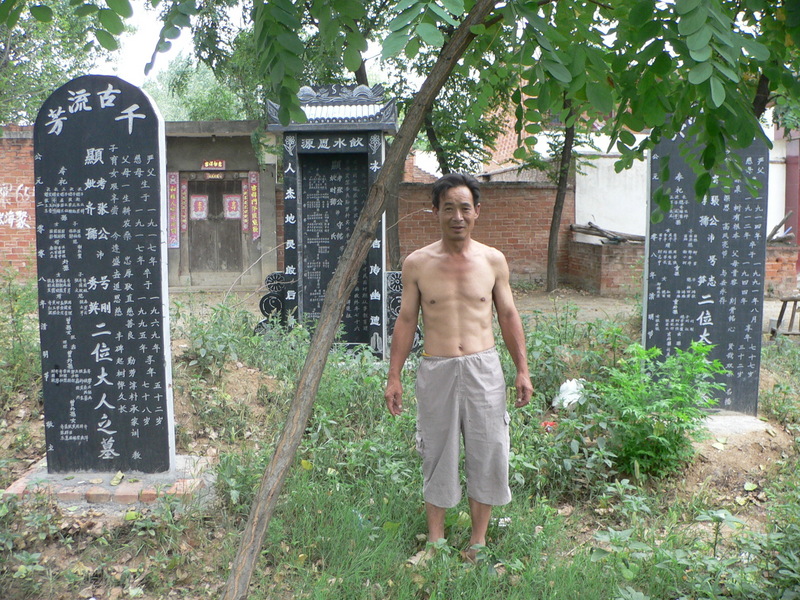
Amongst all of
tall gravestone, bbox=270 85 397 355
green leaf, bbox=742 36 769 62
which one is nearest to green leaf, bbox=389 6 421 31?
green leaf, bbox=742 36 769 62

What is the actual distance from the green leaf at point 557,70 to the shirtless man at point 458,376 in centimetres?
143

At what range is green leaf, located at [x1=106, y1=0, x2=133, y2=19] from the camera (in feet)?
7.34

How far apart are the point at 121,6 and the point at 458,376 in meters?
2.08

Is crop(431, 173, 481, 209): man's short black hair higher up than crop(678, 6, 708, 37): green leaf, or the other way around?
crop(678, 6, 708, 37): green leaf

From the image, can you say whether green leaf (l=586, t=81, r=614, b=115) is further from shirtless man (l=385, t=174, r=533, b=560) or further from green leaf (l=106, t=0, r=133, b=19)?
green leaf (l=106, t=0, r=133, b=19)

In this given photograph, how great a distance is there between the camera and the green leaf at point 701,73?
6.08 feet

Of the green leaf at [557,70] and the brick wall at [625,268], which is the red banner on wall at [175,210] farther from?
the green leaf at [557,70]

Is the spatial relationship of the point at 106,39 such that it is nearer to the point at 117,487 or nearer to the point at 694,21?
the point at 694,21

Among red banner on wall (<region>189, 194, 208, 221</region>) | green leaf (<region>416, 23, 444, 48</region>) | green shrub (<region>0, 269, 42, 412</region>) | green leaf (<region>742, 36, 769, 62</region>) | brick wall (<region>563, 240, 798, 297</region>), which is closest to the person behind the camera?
green leaf (<region>416, 23, 444, 48</region>)

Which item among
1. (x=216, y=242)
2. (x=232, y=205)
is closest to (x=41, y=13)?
(x=232, y=205)

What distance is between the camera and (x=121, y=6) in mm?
2248

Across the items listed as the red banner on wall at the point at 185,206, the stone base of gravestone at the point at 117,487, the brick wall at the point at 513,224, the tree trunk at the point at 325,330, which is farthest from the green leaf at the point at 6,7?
the red banner on wall at the point at 185,206

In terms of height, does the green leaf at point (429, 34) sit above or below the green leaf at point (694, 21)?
below

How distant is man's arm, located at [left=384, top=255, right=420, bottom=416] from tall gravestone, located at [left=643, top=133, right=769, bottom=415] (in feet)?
10.1
